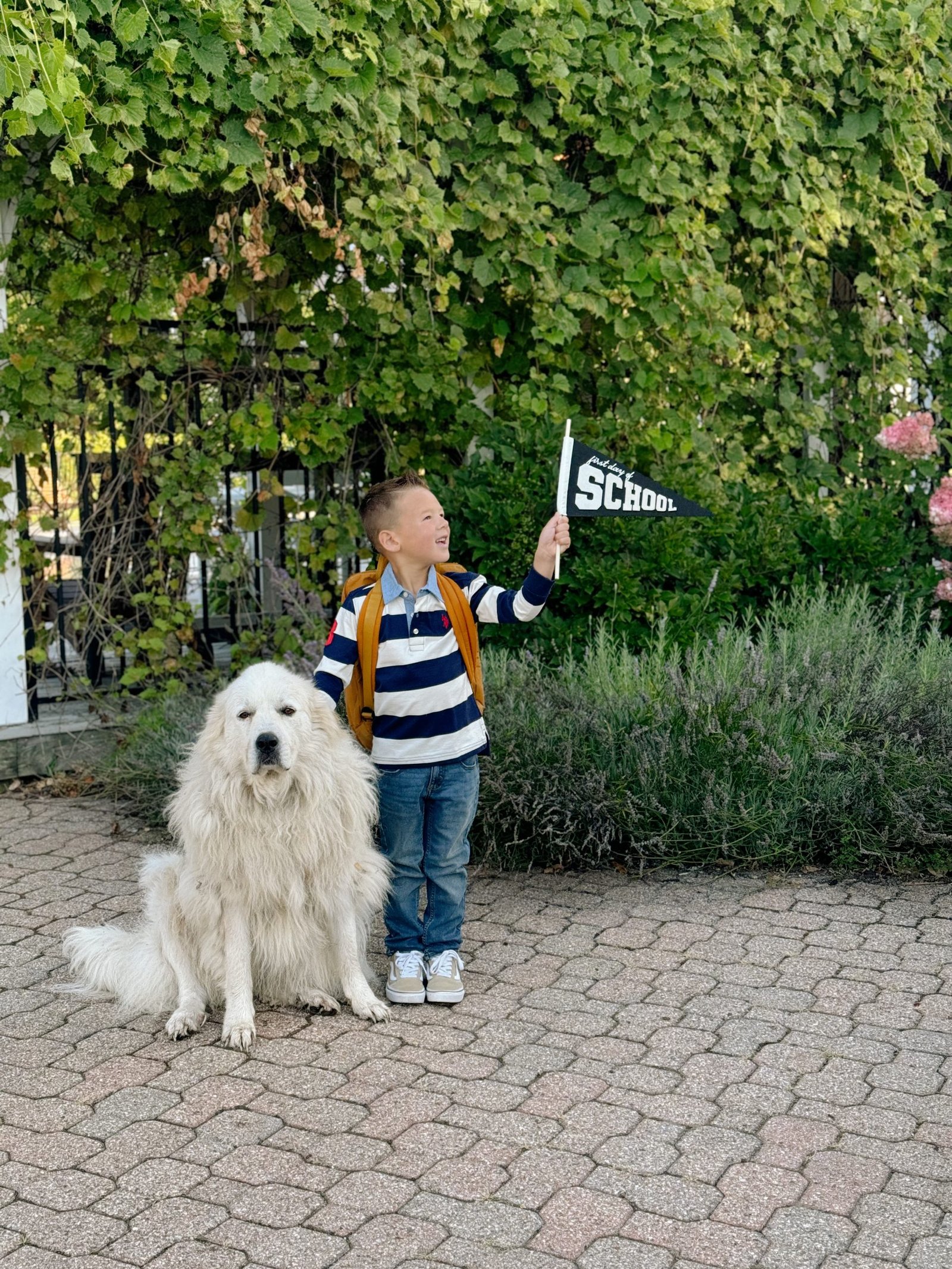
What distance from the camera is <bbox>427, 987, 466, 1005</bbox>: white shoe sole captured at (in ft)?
14.4

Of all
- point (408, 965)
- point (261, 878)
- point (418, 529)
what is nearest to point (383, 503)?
point (418, 529)

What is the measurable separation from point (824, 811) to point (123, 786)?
3.18 metres

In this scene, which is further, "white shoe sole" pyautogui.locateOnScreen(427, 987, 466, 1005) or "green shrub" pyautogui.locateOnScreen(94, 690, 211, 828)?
"green shrub" pyautogui.locateOnScreen(94, 690, 211, 828)

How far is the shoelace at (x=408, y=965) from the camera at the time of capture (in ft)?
14.6

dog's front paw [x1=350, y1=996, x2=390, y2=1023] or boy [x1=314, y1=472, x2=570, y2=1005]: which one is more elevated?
boy [x1=314, y1=472, x2=570, y2=1005]

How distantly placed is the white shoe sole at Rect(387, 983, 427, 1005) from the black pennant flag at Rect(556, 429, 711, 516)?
1.59 m

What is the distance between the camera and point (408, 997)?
14.5 feet

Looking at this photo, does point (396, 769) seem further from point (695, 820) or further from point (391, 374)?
point (391, 374)

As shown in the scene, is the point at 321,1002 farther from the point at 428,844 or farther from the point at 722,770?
the point at 722,770

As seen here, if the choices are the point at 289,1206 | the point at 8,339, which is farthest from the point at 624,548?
the point at 289,1206

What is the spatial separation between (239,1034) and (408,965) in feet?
2.03

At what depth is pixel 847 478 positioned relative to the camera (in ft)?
30.7

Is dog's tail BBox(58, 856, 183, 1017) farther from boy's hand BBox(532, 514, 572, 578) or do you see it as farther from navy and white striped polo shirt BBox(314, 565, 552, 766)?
boy's hand BBox(532, 514, 572, 578)

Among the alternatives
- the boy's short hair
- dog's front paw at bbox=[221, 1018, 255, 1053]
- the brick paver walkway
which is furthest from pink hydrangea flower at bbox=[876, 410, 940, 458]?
dog's front paw at bbox=[221, 1018, 255, 1053]
